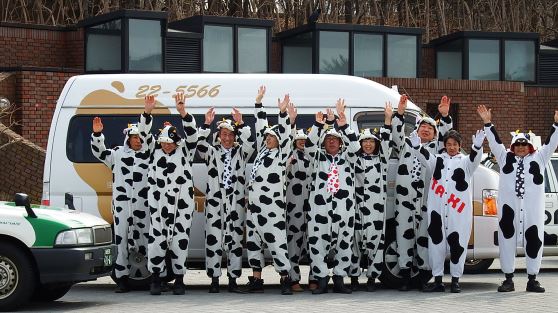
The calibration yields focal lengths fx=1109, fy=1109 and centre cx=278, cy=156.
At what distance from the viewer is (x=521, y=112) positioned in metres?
26.4

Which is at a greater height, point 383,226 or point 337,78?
point 337,78

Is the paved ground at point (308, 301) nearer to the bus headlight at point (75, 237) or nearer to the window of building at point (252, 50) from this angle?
the bus headlight at point (75, 237)

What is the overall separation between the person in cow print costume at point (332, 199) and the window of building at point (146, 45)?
38.2 feet

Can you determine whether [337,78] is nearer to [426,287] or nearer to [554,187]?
[426,287]

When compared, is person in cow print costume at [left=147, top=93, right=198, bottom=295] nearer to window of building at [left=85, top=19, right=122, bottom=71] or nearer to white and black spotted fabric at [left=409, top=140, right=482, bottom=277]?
white and black spotted fabric at [left=409, top=140, right=482, bottom=277]

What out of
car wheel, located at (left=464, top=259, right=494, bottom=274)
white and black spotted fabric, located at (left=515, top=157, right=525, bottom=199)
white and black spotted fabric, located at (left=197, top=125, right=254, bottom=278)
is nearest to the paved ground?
white and black spotted fabric, located at (left=197, top=125, right=254, bottom=278)

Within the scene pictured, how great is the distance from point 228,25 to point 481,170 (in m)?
12.4

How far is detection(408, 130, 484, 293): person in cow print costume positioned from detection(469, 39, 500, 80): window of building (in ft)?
50.0

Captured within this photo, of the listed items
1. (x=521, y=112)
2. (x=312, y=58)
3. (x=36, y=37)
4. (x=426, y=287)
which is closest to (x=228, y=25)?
(x=312, y=58)

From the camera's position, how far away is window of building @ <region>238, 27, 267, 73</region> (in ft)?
81.3

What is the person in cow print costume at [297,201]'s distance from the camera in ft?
40.7

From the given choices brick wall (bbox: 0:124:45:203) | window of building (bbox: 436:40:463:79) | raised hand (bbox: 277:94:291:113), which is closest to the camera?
raised hand (bbox: 277:94:291:113)

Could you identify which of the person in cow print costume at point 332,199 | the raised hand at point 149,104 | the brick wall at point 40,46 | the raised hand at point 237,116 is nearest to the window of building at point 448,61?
the brick wall at point 40,46

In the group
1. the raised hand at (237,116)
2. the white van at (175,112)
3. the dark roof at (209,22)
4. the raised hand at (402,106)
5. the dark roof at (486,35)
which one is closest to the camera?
the raised hand at (237,116)
